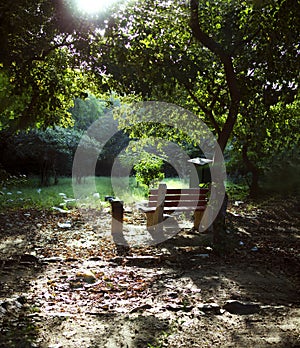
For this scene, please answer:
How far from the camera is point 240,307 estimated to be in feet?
14.5

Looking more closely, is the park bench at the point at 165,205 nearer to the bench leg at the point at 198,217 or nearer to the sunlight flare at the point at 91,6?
the bench leg at the point at 198,217

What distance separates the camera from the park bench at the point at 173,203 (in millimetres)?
9500

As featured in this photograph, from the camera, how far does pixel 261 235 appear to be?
991cm

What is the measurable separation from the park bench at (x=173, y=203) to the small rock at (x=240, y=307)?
4986 millimetres

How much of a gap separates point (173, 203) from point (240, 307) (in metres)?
5.62

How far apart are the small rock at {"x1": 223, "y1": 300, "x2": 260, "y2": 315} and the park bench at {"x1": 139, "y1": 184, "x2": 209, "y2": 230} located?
499 cm

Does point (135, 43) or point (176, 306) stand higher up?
point (135, 43)

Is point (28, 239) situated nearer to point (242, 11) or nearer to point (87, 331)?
point (87, 331)

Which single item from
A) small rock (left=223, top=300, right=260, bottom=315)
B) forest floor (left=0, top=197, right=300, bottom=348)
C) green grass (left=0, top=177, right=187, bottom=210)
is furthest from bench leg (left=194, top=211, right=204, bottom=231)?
green grass (left=0, top=177, right=187, bottom=210)

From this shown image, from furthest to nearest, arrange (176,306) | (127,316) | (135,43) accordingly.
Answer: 1. (135,43)
2. (176,306)
3. (127,316)

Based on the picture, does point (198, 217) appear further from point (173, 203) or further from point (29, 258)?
point (29, 258)

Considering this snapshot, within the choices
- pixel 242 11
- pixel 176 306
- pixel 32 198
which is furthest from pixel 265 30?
pixel 32 198

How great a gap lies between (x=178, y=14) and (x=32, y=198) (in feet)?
35.7

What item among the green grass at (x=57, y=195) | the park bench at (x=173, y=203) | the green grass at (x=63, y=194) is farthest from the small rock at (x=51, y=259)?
the green grass at (x=63, y=194)
